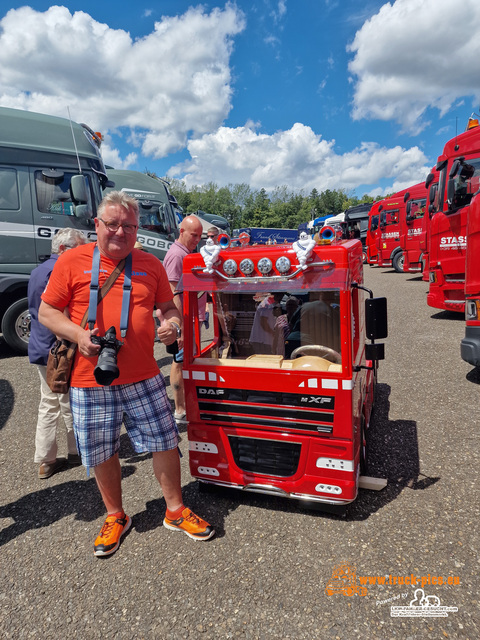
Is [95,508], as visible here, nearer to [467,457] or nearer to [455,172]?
[467,457]

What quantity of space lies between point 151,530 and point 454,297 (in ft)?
23.3

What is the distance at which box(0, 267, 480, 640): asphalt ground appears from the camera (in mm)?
2006

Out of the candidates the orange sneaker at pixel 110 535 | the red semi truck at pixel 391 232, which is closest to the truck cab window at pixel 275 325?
the orange sneaker at pixel 110 535

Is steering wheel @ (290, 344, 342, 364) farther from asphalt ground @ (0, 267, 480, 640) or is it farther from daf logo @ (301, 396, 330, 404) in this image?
asphalt ground @ (0, 267, 480, 640)

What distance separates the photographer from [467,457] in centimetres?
336

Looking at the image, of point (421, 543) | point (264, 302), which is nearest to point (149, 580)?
point (421, 543)

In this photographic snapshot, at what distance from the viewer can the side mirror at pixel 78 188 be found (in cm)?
664

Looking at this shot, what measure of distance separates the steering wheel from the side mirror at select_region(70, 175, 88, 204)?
5456mm

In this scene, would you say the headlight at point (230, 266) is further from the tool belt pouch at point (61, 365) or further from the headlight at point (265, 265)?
the tool belt pouch at point (61, 365)

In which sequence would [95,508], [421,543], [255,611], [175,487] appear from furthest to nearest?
[95,508] → [175,487] → [421,543] → [255,611]

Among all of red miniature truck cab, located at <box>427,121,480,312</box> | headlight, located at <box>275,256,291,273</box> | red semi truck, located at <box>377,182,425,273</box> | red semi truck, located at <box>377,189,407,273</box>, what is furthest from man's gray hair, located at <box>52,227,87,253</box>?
red semi truck, located at <box>377,189,407,273</box>

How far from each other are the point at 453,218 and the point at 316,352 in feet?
19.0

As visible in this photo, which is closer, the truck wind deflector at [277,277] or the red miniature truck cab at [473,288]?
the truck wind deflector at [277,277]

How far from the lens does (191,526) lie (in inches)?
102
